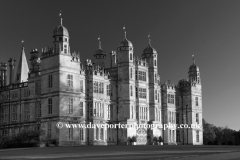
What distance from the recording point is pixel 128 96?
227 feet

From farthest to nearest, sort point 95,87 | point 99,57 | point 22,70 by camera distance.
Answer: point 22,70 → point 99,57 → point 95,87

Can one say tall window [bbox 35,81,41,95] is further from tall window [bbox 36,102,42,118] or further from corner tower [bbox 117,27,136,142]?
corner tower [bbox 117,27,136,142]

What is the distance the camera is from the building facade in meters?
60.1

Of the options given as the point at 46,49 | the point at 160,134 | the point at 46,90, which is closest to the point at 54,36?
the point at 46,49

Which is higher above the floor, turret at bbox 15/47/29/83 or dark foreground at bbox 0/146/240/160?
turret at bbox 15/47/29/83

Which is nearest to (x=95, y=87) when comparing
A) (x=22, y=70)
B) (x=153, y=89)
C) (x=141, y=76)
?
(x=141, y=76)

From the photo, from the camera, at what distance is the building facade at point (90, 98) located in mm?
60125

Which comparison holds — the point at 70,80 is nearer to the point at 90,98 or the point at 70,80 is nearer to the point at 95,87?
the point at 90,98

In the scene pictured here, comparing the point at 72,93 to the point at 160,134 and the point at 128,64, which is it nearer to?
the point at 128,64

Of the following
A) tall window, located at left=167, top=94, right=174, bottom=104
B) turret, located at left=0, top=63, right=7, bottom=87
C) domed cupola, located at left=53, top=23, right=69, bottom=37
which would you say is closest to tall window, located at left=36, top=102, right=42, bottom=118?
domed cupola, located at left=53, top=23, right=69, bottom=37

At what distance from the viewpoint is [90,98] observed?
214ft

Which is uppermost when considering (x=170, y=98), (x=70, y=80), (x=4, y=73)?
(x=4, y=73)

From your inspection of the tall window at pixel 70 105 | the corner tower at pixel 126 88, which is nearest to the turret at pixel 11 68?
the corner tower at pixel 126 88

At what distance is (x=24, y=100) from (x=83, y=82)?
34.8ft
